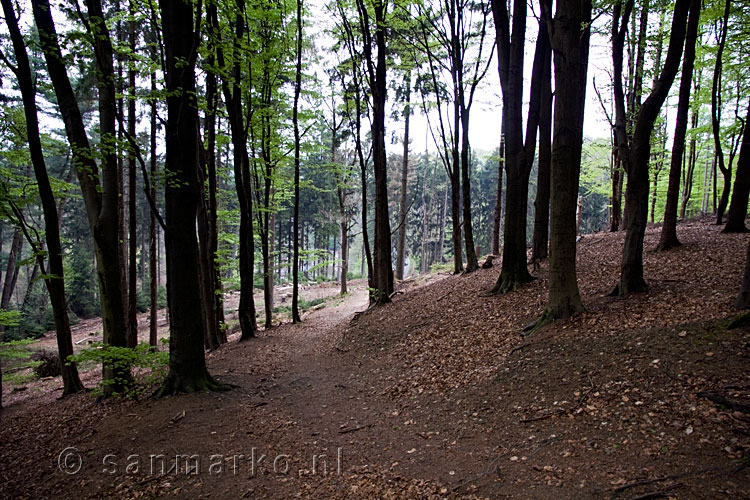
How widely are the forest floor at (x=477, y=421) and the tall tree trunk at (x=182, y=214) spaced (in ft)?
2.17

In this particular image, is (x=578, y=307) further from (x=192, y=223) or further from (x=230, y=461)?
(x=192, y=223)

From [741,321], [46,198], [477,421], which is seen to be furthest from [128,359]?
[741,321]

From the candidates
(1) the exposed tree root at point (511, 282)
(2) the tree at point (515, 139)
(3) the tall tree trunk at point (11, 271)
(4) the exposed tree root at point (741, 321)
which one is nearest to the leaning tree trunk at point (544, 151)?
(2) the tree at point (515, 139)

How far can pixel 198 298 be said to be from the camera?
6305 mm

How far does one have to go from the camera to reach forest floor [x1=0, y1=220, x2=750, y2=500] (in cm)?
338

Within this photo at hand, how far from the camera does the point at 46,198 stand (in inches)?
290

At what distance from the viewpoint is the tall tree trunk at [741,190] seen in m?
8.80

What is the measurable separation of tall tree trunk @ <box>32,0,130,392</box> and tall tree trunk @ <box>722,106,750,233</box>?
1377 centimetres

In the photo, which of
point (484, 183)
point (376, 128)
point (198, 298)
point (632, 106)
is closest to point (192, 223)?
point (198, 298)

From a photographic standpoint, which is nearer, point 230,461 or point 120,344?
point 230,461

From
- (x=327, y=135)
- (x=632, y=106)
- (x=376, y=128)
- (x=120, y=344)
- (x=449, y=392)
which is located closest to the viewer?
(x=449, y=392)

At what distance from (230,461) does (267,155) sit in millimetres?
10548

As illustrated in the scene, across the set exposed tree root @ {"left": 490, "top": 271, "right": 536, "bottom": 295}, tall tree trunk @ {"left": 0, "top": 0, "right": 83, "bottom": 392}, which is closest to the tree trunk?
exposed tree root @ {"left": 490, "top": 271, "right": 536, "bottom": 295}

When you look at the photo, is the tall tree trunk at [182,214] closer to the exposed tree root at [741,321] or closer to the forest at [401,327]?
the forest at [401,327]
